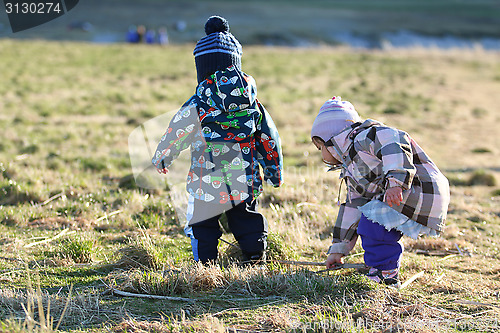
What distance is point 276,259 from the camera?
13.4ft

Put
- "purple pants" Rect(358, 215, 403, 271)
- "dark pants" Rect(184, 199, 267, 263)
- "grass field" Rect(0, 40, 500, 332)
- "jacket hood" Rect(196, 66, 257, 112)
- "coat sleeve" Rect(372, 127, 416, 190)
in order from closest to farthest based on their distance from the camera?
1. "grass field" Rect(0, 40, 500, 332)
2. "coat sleeve" Rect(372, 127, 416, 190)
3. "purple pants" Rect(358, 215, 403, 271)
4. "jacket hood" Rect(196, 66, 257, 112)
5. "dark pants" Rect(184, 199, 267, 263)

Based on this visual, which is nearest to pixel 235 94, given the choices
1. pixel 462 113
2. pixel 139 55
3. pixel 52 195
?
pixel 52 195

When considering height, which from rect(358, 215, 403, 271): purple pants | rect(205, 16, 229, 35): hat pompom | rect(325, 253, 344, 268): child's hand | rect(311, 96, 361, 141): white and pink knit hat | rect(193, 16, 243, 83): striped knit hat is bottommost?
rect(325, 253, 344, 268): child's hand

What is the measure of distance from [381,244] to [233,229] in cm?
115

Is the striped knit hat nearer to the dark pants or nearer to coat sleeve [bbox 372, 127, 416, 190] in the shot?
the dark pants

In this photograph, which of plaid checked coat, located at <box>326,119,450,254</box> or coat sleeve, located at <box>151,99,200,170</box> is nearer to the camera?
plaid checked coat, located at <box>326,119,450,254</box>

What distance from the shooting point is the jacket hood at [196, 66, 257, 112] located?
381 cm

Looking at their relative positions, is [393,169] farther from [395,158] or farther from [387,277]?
[387,277]

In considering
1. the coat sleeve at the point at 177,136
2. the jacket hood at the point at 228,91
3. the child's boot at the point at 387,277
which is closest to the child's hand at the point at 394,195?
the child's boot at the point at 387,277

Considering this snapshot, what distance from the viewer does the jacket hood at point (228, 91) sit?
3.81 metres

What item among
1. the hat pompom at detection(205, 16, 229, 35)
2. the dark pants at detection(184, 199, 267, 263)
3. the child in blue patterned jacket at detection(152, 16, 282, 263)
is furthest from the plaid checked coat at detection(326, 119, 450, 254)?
the hat pompom at detection(205, 16, 229, 35)

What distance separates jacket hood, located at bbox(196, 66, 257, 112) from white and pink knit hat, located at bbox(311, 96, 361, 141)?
57 centimetres

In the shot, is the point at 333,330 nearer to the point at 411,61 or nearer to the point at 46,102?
the point at 46,102

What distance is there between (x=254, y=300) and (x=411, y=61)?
26481 millimetres
